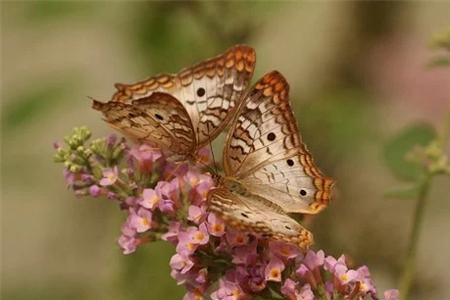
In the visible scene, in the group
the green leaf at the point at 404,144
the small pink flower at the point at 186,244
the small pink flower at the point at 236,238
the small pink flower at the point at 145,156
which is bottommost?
the small pink flower at the point at 186,244

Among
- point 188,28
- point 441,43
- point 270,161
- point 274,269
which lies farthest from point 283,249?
point 188,28

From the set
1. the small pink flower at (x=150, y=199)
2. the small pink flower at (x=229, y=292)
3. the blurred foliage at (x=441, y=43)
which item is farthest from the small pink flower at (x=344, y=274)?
the blurred foliage at (x=441, y=43)

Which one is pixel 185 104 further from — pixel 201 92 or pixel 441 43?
pixel 441 43

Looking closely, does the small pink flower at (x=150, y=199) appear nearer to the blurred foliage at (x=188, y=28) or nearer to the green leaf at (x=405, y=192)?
the green leaf at (x=405, y=192)

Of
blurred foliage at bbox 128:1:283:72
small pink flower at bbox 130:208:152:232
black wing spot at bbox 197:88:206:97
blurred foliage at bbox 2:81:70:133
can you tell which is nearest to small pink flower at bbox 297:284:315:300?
small pink flower at bbox 130:208:152:232

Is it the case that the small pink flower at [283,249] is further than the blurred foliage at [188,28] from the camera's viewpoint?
No

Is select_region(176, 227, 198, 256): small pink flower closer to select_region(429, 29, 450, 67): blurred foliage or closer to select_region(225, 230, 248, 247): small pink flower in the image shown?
select_region(225, 230, 248, 247): small pink flower

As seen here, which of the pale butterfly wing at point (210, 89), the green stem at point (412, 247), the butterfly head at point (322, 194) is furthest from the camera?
the green stem at point (412, 247)
